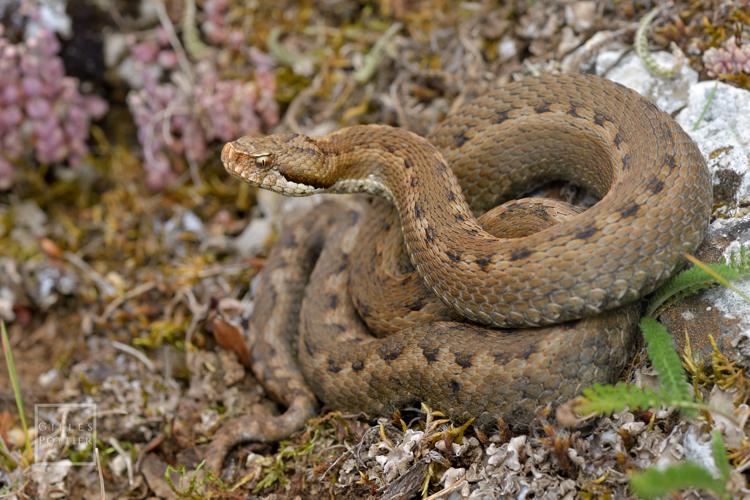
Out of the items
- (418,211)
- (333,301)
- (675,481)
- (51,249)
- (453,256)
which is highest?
(418,211)

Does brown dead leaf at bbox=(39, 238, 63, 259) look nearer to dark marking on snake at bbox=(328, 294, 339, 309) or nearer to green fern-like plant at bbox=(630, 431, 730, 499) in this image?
dark marking on snake at bbox=(328, 294, 339, 309)

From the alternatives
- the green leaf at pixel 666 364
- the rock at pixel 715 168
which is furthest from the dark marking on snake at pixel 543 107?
the green leaf at pixel 666 364

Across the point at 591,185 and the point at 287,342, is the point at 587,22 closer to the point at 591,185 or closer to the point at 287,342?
the point at 591,185

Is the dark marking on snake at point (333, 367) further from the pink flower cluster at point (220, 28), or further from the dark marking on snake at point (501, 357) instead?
the pink flower cluster at point (220, 28)

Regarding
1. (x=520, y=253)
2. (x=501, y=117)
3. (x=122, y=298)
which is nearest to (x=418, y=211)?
(x=520, y=253)

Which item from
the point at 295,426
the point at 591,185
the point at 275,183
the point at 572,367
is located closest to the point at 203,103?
the point at 275,183

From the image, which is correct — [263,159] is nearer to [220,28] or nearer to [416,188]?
[416,188]
